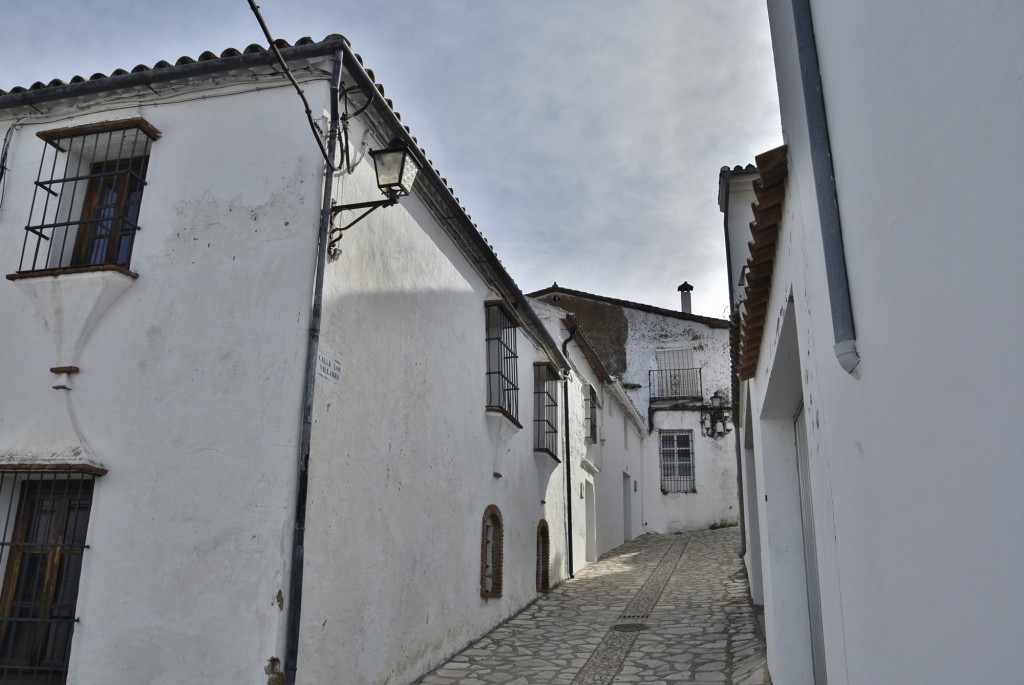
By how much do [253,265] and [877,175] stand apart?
517cm

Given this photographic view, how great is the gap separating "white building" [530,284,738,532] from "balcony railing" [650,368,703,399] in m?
0.03

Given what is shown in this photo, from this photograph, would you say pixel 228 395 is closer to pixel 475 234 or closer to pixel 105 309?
pixel 105 309

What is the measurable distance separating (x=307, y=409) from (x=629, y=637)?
585cm

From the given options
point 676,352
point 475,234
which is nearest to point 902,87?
point 475,234

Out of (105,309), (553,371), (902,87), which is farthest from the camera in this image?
(553,371)

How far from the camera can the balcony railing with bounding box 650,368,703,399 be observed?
25.7 metres

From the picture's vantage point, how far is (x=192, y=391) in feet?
19.9

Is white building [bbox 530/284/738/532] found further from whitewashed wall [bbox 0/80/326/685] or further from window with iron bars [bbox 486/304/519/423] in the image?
whitewashed wall [bbox 0/80/326/685]

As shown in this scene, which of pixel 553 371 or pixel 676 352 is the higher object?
pixel 676 352

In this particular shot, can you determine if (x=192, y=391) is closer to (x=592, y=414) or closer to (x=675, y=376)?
(x=592, y=414)

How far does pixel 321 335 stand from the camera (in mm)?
6148

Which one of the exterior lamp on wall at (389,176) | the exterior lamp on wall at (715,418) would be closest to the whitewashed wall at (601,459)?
the exterior lamp on wall at (715,418)

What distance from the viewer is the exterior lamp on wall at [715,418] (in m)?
24.9

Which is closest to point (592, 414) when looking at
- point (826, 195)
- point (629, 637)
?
point (629, 637)
